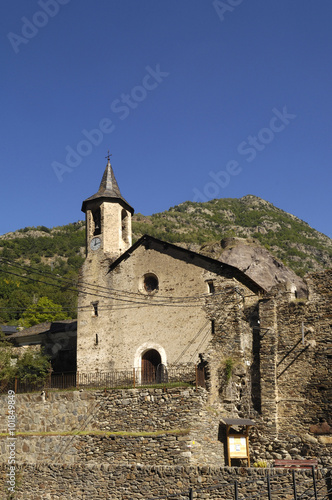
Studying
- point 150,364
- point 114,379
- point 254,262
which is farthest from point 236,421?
point 254,262

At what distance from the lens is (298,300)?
27062 mm

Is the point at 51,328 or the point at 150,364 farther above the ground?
the point at 51,328

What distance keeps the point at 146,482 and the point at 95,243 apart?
17.0 meters

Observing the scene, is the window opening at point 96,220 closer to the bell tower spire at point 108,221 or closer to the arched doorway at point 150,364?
the bell tower spire at point 108,221

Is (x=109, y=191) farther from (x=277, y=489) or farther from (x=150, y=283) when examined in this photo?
(x=277, y=489)

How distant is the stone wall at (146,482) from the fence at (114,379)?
5426mm

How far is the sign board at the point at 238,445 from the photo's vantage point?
2336cm

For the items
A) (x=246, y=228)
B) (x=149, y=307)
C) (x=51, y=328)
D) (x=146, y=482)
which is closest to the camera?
(x=146, y=482)

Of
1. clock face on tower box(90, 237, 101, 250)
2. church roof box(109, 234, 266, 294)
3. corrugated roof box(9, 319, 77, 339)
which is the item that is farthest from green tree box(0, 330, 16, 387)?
clock face on tower box(90, 237, 101, 250)

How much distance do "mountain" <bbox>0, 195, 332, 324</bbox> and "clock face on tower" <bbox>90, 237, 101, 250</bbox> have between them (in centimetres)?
3722

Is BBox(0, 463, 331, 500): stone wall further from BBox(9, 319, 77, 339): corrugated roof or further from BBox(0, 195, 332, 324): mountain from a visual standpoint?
BBox(0, 195, 332, 324): mountain

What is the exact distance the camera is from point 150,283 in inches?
1236

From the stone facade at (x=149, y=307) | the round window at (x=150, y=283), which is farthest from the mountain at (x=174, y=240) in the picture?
the round window at (x=150, y=283)

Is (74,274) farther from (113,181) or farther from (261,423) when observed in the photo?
(261,423)
